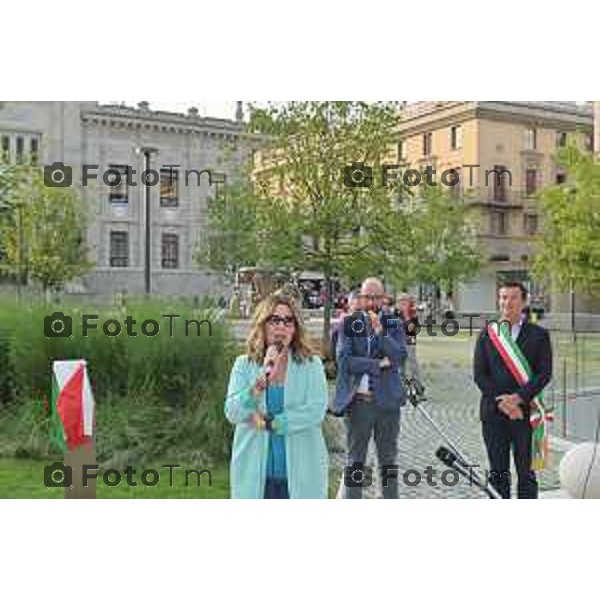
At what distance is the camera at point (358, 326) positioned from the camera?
538 centimetres

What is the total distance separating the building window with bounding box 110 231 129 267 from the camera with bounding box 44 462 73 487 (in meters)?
1.47

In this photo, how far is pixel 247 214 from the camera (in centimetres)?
711

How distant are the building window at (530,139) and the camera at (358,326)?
2.16 meters

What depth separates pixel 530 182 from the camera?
21.2 feet

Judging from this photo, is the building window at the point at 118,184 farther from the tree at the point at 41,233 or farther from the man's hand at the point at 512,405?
the man's hand at the point at 512,405

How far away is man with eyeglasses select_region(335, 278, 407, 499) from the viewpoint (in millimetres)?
5293

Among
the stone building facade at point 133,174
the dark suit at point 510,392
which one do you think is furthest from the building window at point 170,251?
the dark suit at point 510,392

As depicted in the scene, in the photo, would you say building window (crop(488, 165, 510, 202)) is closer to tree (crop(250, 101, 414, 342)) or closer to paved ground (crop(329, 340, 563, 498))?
tree (crop(250, 101, 414, 342))

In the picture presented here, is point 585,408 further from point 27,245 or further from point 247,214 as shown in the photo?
point 27,245

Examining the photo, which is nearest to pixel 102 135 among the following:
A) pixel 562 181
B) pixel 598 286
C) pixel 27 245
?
pixel 27 245

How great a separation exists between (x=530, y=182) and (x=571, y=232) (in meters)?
0.91

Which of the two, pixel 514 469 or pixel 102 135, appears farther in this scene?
pixel 102 135

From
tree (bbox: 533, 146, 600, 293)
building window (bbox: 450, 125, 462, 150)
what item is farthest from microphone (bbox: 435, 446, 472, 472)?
building window (bbox: 450, 125, 462, 150)

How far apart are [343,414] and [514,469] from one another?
3.52ft
